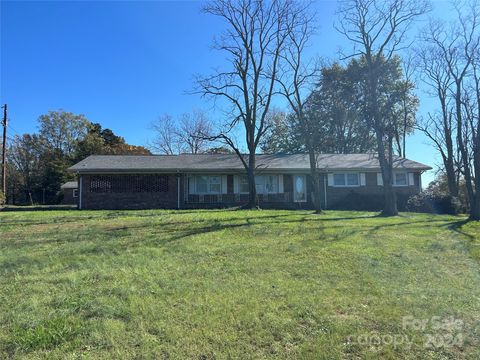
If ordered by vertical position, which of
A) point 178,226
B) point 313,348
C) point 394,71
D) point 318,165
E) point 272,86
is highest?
Answer: point 394,71

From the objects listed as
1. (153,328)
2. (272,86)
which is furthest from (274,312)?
(272,86)

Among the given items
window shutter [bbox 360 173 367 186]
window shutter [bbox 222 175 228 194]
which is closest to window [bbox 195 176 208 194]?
window shutter [bbox 222 175 228 194]

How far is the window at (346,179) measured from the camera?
25094mm

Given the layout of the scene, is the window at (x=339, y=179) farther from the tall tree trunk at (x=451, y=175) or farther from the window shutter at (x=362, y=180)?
the tall tree trunk at (x=451, y=175)

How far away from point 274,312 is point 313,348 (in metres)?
0.88

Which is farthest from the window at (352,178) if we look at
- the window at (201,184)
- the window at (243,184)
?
the window at (201,184)

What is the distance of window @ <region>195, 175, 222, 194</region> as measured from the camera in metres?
24.2

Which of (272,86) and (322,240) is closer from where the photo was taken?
(322,240)

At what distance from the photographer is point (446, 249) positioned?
8.54 m

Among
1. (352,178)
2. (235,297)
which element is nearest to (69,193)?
(352,178)

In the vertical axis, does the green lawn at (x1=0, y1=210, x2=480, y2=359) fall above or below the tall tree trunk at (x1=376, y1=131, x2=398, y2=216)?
below

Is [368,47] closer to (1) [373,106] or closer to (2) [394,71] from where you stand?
(1) [373,106]

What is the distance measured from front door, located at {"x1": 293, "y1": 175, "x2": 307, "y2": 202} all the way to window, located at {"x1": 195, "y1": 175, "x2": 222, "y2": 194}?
191 inches

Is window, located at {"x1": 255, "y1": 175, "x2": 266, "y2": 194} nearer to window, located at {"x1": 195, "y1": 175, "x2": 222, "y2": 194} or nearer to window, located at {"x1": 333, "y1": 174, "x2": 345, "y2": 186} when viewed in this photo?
window, located at {"x1": 195, "y1": 175, "x2": 222, "y2": 194}
